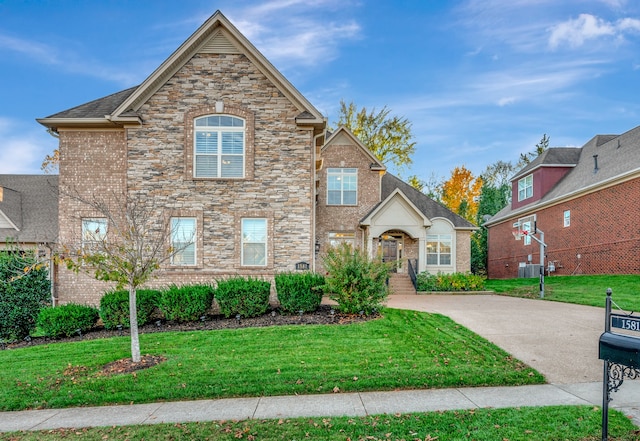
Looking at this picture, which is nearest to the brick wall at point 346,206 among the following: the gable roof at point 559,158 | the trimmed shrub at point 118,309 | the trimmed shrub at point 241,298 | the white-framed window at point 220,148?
the white-framed window at point 220,148

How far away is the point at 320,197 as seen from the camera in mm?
19766

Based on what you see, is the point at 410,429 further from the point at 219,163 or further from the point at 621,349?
the point at 219,163

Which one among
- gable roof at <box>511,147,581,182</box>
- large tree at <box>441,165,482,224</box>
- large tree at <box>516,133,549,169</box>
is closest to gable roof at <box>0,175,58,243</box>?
gable roof at <box>511,147,581,182</box>

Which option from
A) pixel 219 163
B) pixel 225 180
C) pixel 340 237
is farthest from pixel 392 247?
pixel 219 163

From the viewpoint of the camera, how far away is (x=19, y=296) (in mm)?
10008

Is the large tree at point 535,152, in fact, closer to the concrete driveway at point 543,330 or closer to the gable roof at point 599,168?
the gable roof at point 599,168

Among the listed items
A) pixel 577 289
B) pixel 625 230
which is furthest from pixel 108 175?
pixel 625 230

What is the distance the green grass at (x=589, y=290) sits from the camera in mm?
12523

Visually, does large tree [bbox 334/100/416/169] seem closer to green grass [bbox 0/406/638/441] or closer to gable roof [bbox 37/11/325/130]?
gable roof [bbox 37/11/325/130]

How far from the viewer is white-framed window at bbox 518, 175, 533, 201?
84.5ft

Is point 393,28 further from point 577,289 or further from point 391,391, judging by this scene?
point 391,391

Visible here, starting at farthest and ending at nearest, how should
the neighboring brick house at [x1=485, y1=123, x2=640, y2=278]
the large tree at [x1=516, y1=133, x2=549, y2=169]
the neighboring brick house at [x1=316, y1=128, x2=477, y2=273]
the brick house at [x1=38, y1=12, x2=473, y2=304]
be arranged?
the large tree at [x1=516, y1=133, x2=549, y2=169]
the neighboring brick house at [x1=316, y1=128, x2=477, y2=273]
the neighboring brick house at [x1=485, y1=123, x2=640, y2=278]
the brick house at [x1=38, y1=12, x2=473, y2=304]

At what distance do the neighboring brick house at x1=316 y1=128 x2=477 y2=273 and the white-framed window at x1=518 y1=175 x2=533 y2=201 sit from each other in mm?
7920

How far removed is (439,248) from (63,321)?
16.8 metres
